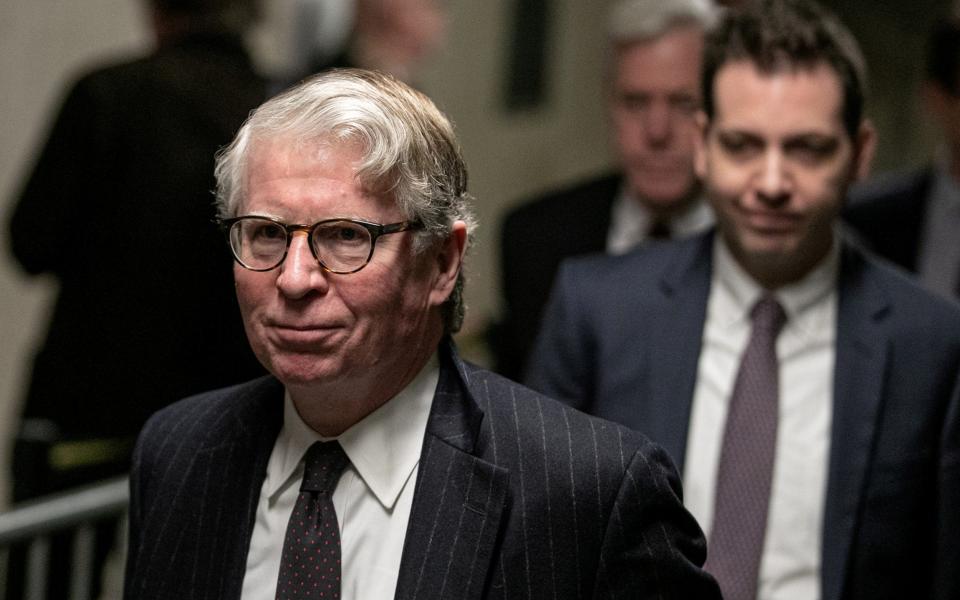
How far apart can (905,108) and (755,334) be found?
17.4ft

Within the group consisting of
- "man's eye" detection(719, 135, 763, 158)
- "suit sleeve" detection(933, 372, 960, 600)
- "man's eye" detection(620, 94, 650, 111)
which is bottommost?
"suit sleeve" detection(933, 372, 960, 600)

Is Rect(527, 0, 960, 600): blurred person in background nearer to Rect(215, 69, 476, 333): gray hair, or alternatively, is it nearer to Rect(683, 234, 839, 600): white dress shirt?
Rect(683, 234, 839, 600): white dress shirt

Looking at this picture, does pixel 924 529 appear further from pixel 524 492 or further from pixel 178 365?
pixel 178 365

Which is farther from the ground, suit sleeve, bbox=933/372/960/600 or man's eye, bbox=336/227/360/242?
man's eye, bbox=336/227/360/242

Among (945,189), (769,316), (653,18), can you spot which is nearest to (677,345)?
(769,316)

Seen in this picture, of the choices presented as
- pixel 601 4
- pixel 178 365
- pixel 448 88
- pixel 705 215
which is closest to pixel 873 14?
pixel 601 4

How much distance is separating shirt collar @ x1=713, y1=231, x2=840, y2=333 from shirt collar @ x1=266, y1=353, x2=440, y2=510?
0.94m

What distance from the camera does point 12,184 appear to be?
554 cm

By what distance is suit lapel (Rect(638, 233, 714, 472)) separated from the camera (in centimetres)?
276

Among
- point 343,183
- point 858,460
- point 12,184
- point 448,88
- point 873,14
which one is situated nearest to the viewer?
point 343,183

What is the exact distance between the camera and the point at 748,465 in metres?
2.71

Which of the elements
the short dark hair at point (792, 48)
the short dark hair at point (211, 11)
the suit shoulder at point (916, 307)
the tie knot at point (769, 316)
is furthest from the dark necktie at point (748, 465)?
the short dark hair at point (211, 11)

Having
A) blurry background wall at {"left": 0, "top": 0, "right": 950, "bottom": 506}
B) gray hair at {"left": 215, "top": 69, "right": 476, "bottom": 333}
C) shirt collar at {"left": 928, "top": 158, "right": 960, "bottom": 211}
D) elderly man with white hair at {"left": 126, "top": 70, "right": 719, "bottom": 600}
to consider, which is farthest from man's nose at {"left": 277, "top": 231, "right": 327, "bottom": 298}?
blurry background wall at {"left": 0, "top": 0, "right": 950, "bottom": 506}

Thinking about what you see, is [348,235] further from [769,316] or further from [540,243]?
[540,243]
